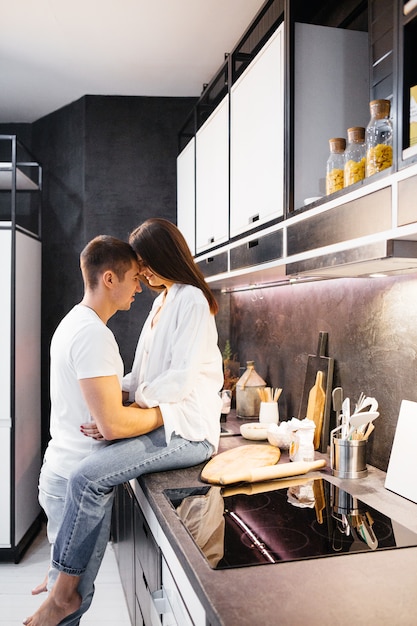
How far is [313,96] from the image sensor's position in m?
1.86

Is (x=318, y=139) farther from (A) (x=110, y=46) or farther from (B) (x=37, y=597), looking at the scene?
(B) (x=37, y=597)

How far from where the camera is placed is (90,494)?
70.1 inches

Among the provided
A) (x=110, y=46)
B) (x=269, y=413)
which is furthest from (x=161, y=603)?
(x=110, y=46)

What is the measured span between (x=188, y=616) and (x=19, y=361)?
252 centimetres

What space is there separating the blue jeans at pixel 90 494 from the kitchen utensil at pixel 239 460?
188 mm

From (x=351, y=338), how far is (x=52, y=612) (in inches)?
52.1

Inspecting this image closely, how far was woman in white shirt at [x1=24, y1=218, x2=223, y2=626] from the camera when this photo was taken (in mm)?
1792

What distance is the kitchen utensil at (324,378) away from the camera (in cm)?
220

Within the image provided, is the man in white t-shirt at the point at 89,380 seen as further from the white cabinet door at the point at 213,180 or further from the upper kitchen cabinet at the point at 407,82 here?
the upper kitchen cabinet at the point at 407,82

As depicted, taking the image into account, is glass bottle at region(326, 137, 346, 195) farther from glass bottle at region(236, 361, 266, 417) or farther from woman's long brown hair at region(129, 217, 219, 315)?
glass bottle at region(236, 361, 266, 417)

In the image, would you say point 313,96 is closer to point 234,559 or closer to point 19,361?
point 234,559

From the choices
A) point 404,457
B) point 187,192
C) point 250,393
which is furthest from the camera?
point 187,192

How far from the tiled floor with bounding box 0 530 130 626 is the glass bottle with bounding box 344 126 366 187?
2.30 metres

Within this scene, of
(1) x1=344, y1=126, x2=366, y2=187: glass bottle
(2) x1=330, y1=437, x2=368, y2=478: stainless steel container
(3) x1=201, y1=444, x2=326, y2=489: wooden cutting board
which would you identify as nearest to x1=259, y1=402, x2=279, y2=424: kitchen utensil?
(3) x1=201, y1=444, x2=326, y2=489: wooden cutting board
